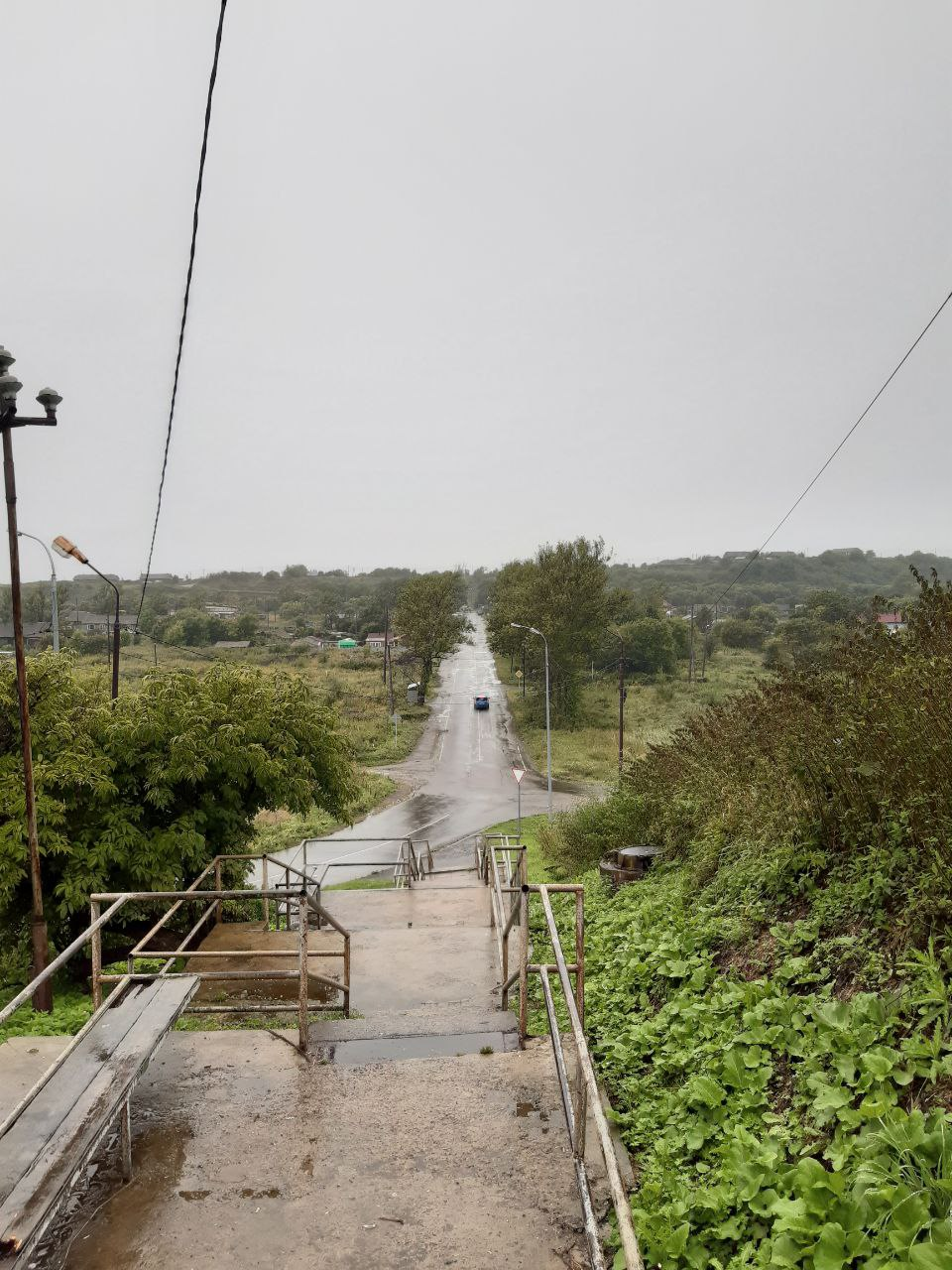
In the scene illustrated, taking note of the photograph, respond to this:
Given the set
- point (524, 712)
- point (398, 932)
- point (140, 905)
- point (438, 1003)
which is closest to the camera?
point (438, 1003)

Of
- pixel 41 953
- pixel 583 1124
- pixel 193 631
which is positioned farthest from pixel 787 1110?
pixel 193 631

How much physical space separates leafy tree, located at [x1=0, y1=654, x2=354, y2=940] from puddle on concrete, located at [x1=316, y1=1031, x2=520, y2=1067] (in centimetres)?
525

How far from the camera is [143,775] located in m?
11.3

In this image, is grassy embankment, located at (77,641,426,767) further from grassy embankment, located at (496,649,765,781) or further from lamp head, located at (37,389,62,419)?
lamp head, located at (37,389,62,419)

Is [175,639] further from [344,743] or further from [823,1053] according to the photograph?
[823,1053]

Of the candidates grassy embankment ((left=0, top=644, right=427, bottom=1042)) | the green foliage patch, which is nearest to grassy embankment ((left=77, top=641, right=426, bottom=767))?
grassy embankment ((left=0, top=644, right=427, bottom=1042))

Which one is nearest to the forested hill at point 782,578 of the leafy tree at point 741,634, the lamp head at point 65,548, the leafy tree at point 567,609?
the leafy tree at point 741,634

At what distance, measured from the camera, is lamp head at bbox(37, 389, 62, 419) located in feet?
Answer: 28.3

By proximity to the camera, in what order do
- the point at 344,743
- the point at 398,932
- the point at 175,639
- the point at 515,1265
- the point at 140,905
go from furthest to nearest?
1. the point at 175,639
2. the point at 344,743
3. the point at 140,905
4. the point at 398,932
5. the point at 515,1265

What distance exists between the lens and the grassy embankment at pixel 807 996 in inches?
151

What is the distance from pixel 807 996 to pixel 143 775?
900 cm

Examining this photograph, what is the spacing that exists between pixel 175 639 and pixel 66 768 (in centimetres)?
8281

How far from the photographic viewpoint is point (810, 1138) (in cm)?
443

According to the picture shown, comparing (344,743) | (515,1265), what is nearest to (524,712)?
(344,743)
